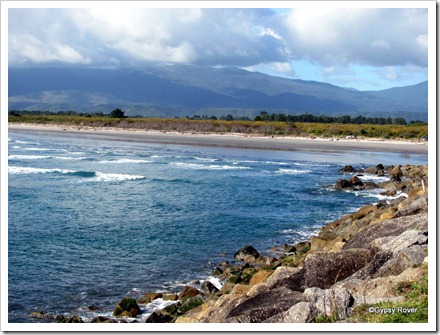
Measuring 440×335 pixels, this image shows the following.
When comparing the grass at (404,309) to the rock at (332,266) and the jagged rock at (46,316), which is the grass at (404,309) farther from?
the jagged rock at (46,316)

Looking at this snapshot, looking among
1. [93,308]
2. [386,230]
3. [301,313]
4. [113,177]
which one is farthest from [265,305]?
[113,177]

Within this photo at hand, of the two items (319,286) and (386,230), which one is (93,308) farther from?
(386,230)

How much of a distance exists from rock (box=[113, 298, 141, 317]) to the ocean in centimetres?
24

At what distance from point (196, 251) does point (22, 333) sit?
12.1m

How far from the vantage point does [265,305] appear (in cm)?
980

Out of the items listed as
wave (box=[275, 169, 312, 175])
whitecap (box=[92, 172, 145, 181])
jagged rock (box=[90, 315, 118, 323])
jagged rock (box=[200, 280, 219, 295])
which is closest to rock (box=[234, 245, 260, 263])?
jagged rock (box=[200, 280, 219, 295])

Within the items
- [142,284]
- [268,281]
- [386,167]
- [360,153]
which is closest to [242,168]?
[386,167]

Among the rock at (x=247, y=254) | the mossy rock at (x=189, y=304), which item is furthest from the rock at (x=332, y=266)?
the rock at (x=247, y=254)

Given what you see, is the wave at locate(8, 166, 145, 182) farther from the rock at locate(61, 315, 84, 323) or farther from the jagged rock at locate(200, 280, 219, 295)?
the rock at locate(61, 315, 84, 323)

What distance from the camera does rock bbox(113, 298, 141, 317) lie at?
44.5 ft

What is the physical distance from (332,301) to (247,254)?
34.8 feet

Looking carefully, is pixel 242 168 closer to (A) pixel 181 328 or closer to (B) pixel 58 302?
(B) pixel 58 302

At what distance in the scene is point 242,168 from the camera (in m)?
47.7

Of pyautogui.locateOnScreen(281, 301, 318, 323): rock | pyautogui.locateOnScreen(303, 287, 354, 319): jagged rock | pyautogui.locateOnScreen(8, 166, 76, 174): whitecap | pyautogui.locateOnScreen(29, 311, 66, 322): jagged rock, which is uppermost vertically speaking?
pyautogui.locateOnScreen(8, 166, 76, 174): whitecap
